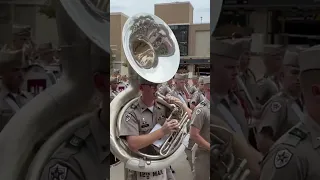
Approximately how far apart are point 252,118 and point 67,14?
2.08 feet

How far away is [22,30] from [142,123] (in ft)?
5.55

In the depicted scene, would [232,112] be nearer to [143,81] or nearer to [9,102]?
[9,102]

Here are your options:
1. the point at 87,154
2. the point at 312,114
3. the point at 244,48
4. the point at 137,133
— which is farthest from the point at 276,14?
the point at 137,133

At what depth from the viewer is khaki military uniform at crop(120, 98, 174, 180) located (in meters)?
2.59

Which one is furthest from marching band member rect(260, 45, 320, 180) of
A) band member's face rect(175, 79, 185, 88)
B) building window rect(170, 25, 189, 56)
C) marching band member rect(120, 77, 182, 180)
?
building window rect(170, 25, 189, 56)

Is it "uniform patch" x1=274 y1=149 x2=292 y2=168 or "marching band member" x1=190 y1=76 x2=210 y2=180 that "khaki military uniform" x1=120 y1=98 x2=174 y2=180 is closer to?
"marching band member" x1=190 y1=76 x2=210 y2=180

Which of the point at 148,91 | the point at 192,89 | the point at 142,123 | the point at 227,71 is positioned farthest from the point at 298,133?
the point at 192,89

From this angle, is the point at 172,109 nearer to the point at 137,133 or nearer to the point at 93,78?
the point at 137,133

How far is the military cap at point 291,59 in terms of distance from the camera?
38.8 inches

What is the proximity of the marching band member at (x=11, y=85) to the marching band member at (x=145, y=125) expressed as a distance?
1567 mm

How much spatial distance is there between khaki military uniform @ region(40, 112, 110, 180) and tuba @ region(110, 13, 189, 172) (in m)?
1.61

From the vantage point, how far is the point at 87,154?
109 centimetres

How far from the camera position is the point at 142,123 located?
104 inches

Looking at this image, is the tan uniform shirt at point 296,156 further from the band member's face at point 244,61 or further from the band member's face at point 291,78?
the band member's face at point 244,61
